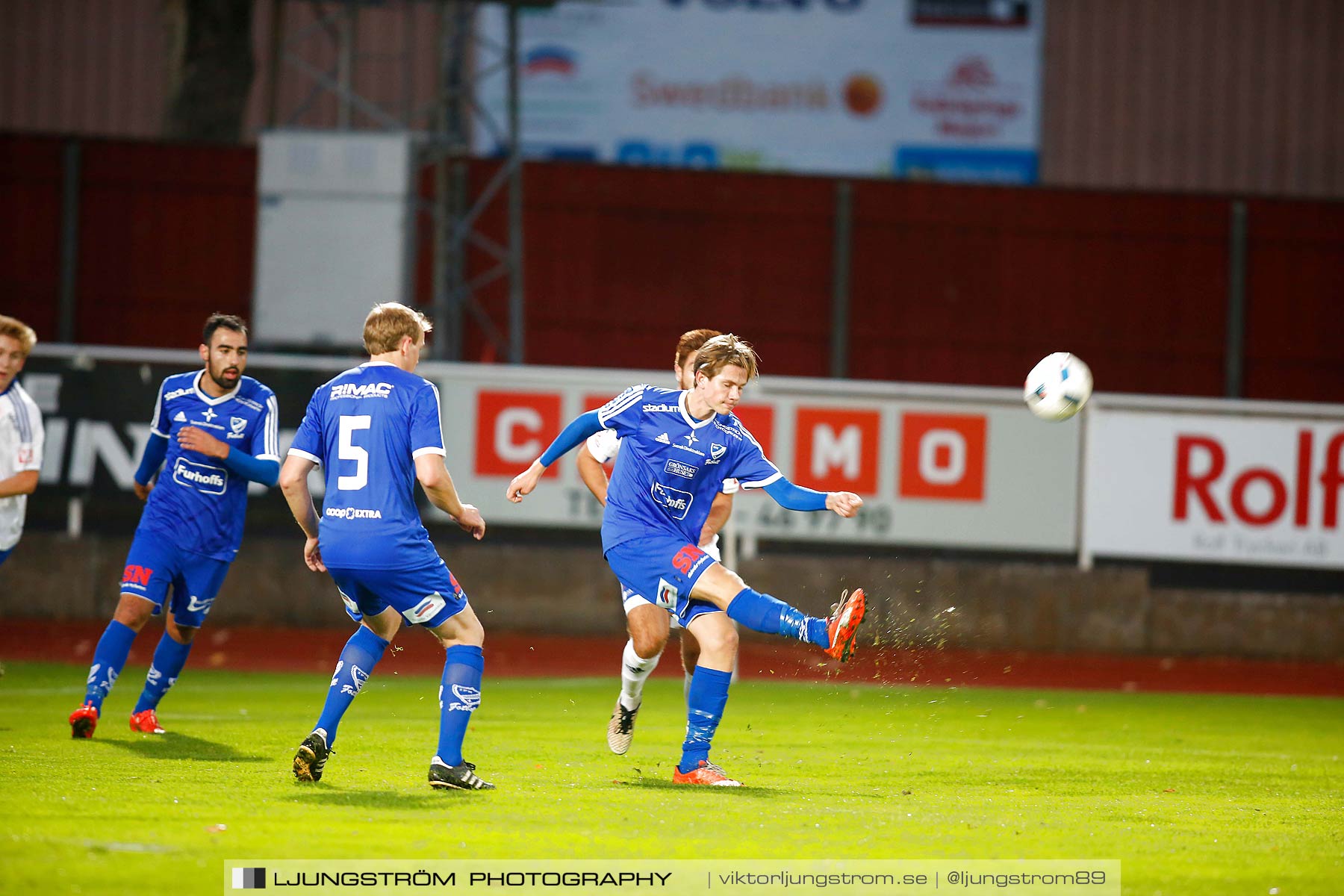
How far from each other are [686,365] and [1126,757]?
3329 mm

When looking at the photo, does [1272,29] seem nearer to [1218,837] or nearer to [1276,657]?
[1276,657]

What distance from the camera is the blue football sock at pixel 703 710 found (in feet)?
22.2

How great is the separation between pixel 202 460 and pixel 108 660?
43.6 inches

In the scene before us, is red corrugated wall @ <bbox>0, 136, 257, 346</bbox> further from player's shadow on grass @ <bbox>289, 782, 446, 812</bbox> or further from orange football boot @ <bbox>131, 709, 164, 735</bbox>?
player's shadow on grass @ <bbox>289, 782, 446, 812</bbox>

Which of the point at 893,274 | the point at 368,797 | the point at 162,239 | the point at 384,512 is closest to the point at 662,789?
the point at 368,797

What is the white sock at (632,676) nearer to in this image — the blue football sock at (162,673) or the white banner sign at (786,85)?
the blue football sock at (162,673)

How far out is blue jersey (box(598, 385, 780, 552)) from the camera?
23.1ft

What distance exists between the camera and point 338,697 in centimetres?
642

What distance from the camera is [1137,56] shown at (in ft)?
83.4

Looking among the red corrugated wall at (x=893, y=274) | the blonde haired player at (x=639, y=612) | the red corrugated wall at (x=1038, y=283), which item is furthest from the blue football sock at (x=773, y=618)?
the red corrugated wall at (x=1038, y=283)

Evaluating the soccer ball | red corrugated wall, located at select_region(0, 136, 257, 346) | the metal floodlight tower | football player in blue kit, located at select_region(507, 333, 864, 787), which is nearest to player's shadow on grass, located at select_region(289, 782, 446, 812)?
football player in blue kit, located at select_region(507, 333, 864, 787)

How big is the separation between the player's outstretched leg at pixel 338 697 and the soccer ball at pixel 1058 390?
4.19m

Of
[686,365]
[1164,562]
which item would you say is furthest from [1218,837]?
[1164,562]

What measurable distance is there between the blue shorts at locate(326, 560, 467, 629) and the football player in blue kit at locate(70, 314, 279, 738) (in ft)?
5.52
